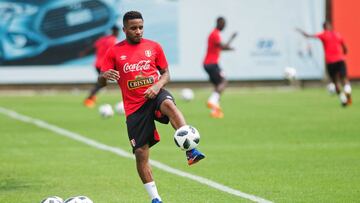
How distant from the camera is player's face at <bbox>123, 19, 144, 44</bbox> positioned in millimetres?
10125

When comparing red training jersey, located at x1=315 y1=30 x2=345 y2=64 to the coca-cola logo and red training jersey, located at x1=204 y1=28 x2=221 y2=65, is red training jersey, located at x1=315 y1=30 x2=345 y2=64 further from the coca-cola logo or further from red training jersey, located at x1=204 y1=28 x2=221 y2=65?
the coca-cola logo

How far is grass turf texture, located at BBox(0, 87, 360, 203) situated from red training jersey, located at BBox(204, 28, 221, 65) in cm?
156

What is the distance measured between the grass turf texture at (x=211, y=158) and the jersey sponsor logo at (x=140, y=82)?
5.09 ft

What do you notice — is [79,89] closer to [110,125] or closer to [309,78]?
[309,78]

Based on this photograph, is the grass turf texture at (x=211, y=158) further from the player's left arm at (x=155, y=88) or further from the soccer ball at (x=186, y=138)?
the player's left arm at (x=155, y=88)

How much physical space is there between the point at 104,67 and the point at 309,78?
29.9 meters

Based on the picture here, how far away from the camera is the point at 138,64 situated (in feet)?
33.7

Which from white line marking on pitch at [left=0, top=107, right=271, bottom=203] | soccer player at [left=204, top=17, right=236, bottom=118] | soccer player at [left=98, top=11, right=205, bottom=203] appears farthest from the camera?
soccer player at [left=204, top=17, right=236, bottom=118]

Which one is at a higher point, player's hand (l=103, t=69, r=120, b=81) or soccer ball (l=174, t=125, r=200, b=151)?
player's hand (l=103, t=69, r=120, b=81)

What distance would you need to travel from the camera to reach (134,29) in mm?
10188

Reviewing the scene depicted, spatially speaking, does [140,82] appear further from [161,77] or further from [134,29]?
[134,29]

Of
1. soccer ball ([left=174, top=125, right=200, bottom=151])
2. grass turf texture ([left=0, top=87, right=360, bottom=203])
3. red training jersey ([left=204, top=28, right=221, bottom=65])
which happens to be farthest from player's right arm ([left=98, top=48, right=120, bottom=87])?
red training jersey ([left=204, top=28, right=221, bottom=65])

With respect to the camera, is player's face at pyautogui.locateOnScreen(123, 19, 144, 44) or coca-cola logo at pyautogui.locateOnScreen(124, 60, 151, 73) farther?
coca-cola logo at pyautogui.locateOnScreen(124, 60, 151, 73)

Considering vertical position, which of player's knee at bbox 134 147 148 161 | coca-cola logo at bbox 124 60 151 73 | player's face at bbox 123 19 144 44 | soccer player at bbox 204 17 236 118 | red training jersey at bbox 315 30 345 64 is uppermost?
player's face at bbox 123 19 144 44
